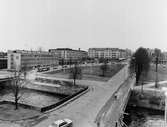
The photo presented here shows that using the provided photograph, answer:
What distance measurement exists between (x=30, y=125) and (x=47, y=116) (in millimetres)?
2408

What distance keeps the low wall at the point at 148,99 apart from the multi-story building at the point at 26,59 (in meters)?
41.8

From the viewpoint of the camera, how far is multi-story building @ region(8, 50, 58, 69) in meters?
58.9

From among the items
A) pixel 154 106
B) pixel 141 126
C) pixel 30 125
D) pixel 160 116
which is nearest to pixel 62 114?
pixel 30 125

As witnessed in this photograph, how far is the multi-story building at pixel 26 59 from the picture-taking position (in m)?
58.9

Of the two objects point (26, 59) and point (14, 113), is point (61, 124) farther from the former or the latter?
point (26, 59)

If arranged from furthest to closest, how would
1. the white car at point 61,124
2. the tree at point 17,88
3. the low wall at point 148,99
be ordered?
the low wall at point 148,99, the tree at point 17,88, the white car at point 61,124

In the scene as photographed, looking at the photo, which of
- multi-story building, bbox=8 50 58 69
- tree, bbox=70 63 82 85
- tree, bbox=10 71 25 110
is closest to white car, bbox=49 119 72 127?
tree, bbox=10 71 25 110

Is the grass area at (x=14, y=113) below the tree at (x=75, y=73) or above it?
below

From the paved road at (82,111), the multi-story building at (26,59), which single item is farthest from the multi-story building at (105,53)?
the paved road at (82,111)

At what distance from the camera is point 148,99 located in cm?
2834

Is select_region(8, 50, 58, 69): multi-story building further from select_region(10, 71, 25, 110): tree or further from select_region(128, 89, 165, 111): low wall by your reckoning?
select_region(128, 89, 165, 111): low wall

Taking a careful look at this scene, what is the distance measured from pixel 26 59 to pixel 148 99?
48749 mm

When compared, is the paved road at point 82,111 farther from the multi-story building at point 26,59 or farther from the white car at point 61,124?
the multi-story building at point 26,59

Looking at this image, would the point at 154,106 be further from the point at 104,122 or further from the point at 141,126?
the point at 104,122
